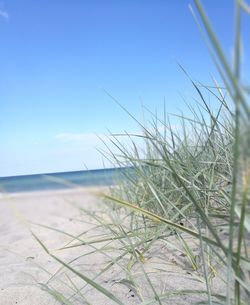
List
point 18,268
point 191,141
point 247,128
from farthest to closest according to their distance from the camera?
point 191,141 → point 18,268 → point 247,128

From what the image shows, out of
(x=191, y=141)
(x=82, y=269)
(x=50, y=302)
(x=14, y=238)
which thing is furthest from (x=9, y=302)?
(x=14, y=238)

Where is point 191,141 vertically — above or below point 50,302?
above

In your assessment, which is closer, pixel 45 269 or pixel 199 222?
pixel 199 222

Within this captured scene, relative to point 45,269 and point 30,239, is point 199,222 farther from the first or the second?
point 30,239

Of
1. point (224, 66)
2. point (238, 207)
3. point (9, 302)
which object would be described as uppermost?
point (224, 66)

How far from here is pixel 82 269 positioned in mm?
1260

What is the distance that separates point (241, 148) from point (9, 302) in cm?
98

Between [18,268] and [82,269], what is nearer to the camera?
[82,269]

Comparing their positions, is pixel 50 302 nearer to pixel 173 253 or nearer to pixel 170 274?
pixel 170 274

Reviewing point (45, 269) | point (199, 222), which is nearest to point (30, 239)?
point (45, 269)

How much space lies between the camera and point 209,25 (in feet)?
0.87

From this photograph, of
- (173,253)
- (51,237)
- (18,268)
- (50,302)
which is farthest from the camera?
(51,237)

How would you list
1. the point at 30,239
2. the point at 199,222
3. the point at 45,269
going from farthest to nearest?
the point at 30,239 → the point at 45,269 → the point at 199,222

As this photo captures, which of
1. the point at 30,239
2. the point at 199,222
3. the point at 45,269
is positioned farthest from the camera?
the point at 30,239
